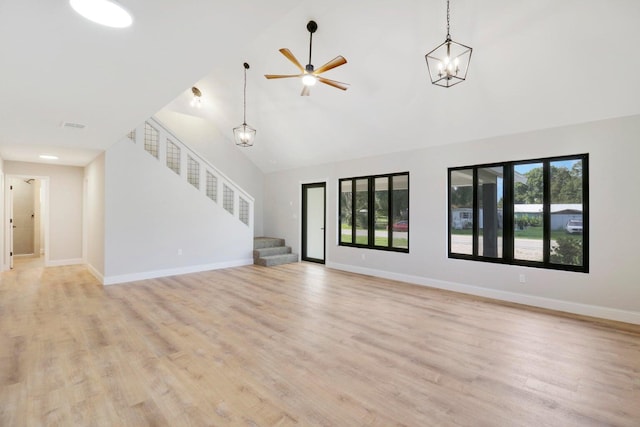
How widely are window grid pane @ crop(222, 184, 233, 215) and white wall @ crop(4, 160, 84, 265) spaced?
3648 mm

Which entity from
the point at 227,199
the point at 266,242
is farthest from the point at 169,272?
the point at 266,242

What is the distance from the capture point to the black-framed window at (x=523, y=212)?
4.32 metres

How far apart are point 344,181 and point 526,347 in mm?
4963

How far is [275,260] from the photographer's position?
7691 millimetres

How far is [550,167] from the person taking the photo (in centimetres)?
452

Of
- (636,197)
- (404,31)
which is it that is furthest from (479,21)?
(636,197)

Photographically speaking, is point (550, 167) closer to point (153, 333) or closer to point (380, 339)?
point (380, 339)

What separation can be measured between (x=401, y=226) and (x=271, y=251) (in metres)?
3.49

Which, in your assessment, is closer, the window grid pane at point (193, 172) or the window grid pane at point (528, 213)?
the window grid pane at point (528, 213)

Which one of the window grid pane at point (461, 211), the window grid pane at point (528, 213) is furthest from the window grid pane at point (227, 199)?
the window grid pane at point (528, 213)

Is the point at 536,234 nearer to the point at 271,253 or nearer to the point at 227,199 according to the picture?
the point at 271,253

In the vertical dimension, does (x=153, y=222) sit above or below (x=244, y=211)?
below

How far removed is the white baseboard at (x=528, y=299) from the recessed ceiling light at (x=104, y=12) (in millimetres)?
5578

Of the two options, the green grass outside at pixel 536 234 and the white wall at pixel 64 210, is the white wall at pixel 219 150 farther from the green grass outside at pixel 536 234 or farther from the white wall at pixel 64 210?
the green grass outside at pixel 536 234
